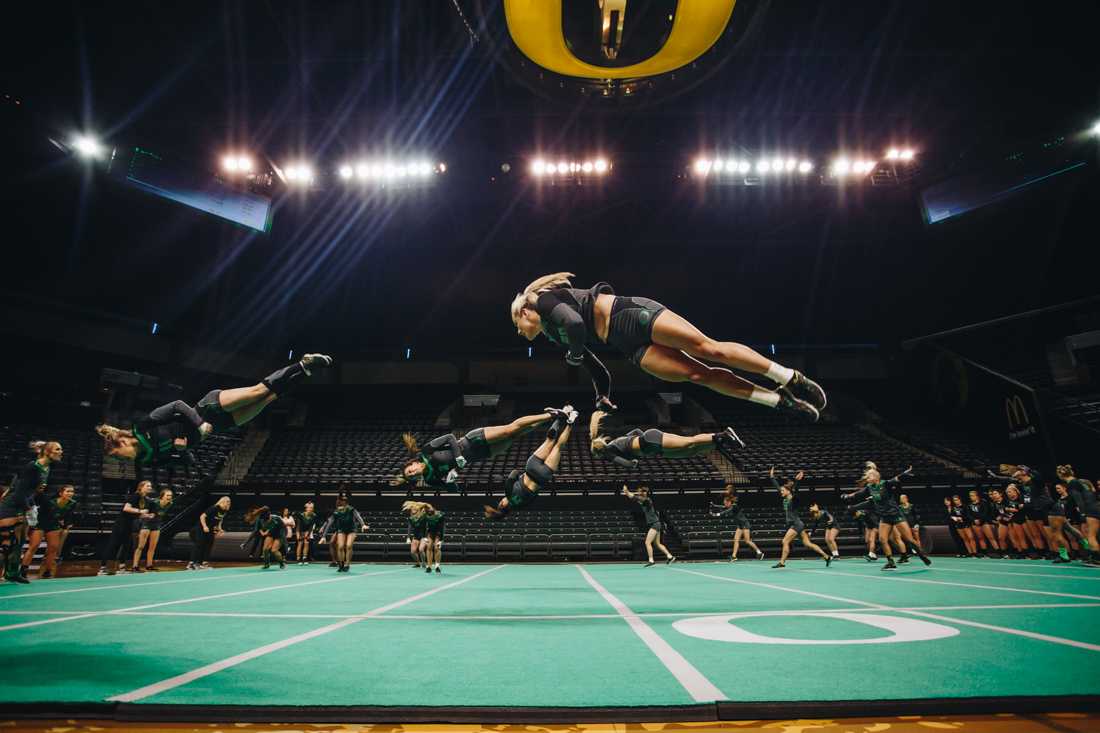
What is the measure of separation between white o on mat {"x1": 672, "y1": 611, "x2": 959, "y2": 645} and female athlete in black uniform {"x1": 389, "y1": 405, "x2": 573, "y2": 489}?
8.99 feet

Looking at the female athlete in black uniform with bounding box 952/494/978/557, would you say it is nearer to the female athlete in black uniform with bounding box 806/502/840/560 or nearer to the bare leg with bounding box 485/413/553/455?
the female athlete in black uniform with bounding box 806/502/840/560

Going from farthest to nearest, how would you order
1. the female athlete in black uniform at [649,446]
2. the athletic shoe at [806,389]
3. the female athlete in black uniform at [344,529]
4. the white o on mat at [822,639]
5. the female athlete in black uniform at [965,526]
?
the female athlete in black uniform at [965,526] < the female athlete in black uniform at [344,529] < the female athlete in black uniform at [649,446] < the athletic shoe at [806,389] < the white o on mat at [822,639]

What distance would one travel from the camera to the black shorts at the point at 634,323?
4329 millimetres

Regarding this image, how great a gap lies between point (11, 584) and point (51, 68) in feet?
44.1

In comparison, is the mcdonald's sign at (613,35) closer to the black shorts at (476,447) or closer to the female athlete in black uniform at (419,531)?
the black shorts at (476,447)

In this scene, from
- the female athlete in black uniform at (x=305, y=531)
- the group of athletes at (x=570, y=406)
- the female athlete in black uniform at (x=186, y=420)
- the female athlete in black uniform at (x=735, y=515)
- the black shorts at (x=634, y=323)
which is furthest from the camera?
the female athlete in black uniform at (x=305, y=531)

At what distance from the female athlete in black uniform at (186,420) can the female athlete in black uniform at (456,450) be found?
5.91 ft

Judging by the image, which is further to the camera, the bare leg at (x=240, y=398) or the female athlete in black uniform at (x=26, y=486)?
the female athlete in black uniform at (x=26, y=486)

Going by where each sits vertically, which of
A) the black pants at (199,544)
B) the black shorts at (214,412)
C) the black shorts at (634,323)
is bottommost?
the black pants at (199,544)

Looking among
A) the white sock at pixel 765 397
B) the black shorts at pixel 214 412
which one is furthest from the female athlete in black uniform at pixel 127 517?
the white sock at pixel 765 397

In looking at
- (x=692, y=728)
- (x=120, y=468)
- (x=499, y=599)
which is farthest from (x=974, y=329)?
(x=120, y=468)

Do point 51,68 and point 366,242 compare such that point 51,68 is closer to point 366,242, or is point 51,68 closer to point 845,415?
point 366,242

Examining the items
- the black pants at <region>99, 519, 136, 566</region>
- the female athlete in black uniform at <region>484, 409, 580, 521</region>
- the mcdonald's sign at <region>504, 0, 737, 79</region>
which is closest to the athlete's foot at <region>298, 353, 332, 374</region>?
the female athlete in black uniform at <region>484, 409, 580, 521</region>

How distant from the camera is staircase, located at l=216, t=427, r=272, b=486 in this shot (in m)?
24.2
